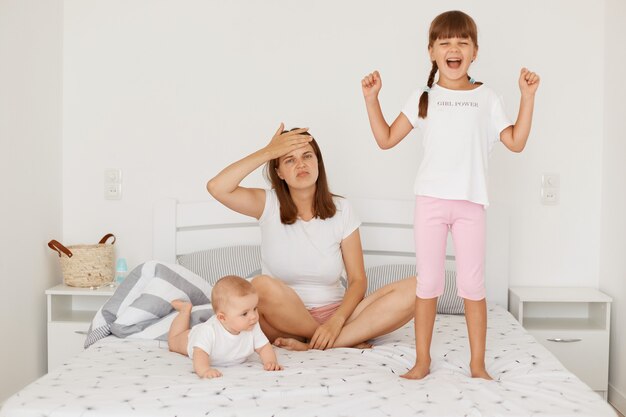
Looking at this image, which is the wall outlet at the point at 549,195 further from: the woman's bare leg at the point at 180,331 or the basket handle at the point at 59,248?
the basket handle at the point at 59,248

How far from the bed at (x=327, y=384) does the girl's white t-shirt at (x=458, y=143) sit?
483mm

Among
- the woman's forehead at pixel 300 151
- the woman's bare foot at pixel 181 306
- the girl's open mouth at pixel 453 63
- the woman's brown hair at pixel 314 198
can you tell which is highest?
the girl's open mouth at pixel 453 63

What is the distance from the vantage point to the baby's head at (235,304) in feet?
6.59

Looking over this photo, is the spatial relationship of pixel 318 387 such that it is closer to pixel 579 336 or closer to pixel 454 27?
pixel 454 27

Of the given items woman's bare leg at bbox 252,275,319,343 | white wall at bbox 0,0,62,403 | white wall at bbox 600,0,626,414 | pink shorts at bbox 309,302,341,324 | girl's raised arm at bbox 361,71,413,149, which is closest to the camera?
girl's raised arm at bbox 361,71,413,149

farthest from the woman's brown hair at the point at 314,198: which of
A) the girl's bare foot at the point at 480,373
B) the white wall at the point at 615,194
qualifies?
the white wall at the point at 615,194

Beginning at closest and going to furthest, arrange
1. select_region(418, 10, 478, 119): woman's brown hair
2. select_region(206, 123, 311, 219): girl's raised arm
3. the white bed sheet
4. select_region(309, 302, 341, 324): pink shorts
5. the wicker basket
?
the white bed sheet < select_region(418, 10, 478, 119): woman's brown hair < select_region(206, 123, 311, 219): girl's raised arm < select_region(309, 302, 341, 324): pink shorts < the wicker basket

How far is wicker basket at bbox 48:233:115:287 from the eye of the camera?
3.08 m

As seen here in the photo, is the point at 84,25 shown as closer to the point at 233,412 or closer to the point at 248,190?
the point at 248,190

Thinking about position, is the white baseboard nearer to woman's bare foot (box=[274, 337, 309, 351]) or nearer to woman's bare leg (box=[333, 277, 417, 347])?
woman's bare leg (box=[333, 277, 417, 347])

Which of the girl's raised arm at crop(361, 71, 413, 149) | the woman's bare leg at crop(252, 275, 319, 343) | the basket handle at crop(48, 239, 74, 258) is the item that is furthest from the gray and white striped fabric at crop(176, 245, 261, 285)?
the girl's raised arm at crop(361, 71, 413, 149)

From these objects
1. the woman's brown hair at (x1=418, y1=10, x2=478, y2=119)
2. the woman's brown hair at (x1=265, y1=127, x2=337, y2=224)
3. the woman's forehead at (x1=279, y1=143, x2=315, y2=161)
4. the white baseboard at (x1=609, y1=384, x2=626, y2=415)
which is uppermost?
the woman's brown hair at (x1=418, y1=10, x2=478, y2=119)

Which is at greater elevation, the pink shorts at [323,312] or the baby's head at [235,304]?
the baby's head at [235,304]

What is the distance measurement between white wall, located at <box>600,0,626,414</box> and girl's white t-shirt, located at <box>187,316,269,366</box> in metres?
1.60
